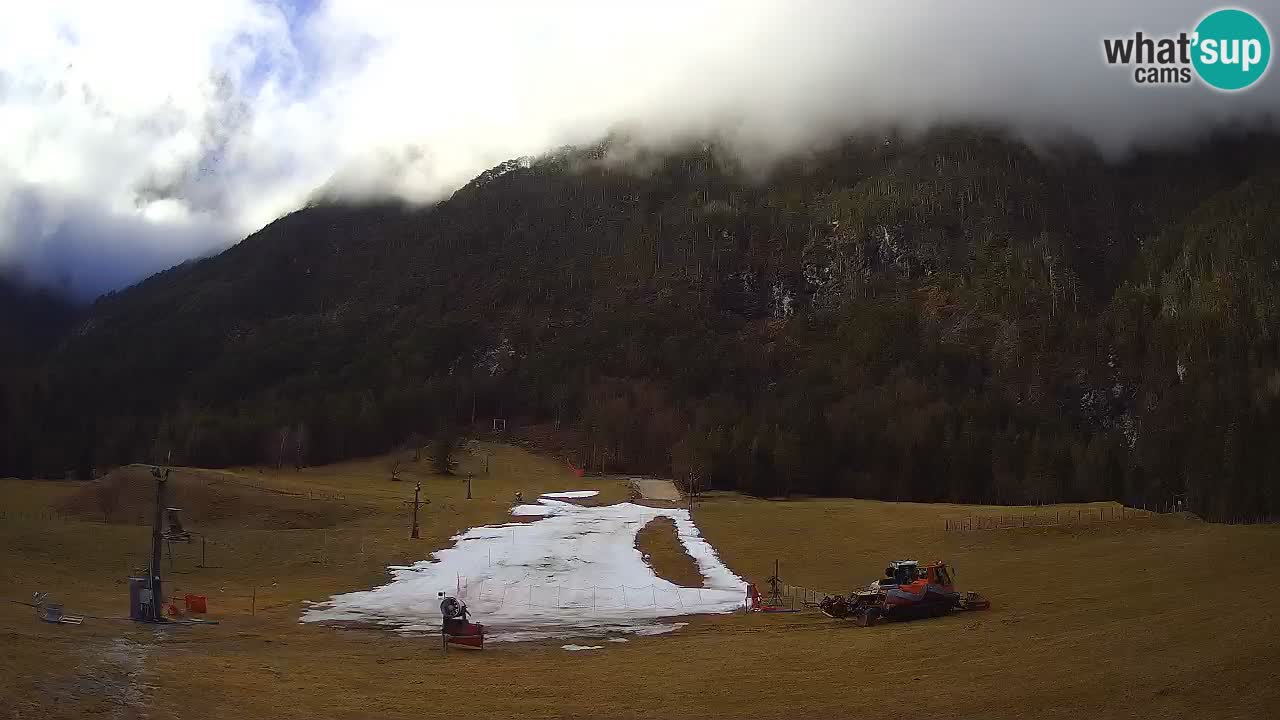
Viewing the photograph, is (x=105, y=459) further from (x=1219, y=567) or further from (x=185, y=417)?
(x=1219, y=567)

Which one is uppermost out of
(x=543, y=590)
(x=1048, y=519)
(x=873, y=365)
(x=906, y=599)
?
(x=873, y=365)

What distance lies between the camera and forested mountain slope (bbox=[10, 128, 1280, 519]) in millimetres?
106562

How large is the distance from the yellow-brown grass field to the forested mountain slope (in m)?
40.1

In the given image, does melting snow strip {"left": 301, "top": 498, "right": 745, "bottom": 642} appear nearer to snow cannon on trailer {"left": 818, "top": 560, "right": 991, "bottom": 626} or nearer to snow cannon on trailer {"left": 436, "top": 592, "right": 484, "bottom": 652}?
snow cannon on trailer {"left": 436, "top": 592, "right": 484, "bottom": 652}

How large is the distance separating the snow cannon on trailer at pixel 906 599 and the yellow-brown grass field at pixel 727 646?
3.15 feet

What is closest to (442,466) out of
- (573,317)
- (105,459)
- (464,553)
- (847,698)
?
(105,459)

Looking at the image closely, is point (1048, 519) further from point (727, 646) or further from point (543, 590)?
point (727, 646)

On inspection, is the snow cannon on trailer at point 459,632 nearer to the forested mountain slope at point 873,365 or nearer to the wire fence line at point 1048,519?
the wire fence line at point 1048,519

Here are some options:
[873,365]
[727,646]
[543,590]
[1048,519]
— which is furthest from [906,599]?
[873,365]

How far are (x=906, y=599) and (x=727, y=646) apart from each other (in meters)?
6.99

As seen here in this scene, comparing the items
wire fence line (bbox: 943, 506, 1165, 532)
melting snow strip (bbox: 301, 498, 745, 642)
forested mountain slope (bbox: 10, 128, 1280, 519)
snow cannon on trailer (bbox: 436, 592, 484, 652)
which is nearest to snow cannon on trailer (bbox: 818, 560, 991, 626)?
melting snow strip (bbox: 301, 498, 745, 642)

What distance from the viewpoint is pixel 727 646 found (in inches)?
1035

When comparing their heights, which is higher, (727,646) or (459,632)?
(459,632)

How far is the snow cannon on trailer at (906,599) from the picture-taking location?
29312mm
